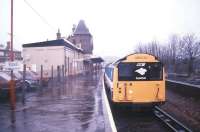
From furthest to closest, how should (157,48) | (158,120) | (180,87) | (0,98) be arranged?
(157,48)
(180,87)
(0,98)
(158,120)

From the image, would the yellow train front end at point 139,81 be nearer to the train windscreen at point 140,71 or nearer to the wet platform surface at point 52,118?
the train windscreen at point 140,71

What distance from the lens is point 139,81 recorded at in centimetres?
1402

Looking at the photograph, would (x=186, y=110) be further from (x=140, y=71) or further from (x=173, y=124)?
(x=173, y=124)

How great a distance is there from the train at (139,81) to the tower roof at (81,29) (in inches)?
3333

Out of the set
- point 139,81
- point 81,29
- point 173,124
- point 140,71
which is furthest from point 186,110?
point 81,29

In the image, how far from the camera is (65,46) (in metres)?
Result: 45.9

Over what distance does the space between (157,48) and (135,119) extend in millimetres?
77933

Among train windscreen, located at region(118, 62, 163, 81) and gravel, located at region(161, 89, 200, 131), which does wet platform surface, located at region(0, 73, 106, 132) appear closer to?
train windscreen, located at region(118, 62, 163, 81)

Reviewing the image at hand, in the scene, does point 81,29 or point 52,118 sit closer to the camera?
point 52,118

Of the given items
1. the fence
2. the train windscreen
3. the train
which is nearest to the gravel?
the train

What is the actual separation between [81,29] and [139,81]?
283 ft

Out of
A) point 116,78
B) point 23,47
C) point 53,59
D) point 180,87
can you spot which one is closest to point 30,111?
point 116,78

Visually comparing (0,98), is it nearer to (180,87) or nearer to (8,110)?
(8,110)

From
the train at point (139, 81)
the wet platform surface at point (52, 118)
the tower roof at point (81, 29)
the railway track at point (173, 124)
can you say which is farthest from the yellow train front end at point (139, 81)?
the tower roof at point (81, 29)
